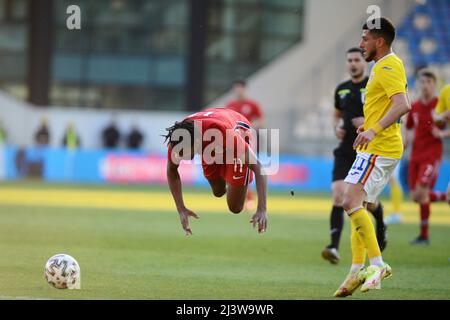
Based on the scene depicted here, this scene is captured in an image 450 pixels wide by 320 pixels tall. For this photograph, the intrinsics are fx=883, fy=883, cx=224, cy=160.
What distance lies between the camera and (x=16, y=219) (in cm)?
1570

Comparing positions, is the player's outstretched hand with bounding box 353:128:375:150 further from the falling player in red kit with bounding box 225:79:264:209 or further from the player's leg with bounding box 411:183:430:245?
the falling player in red kit with bounding box 225:79:264:209

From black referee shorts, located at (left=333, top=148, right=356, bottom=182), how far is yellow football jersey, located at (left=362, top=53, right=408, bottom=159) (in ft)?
9.36

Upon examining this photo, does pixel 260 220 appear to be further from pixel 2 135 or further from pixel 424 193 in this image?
pixel 2 135

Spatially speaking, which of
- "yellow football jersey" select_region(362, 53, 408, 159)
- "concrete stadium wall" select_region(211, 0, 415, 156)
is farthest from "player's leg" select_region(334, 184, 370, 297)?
"concrete stadium wall" select_region(211, 0, 415, 156)

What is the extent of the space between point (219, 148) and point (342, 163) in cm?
340

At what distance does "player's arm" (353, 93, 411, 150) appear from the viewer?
27.0 feet

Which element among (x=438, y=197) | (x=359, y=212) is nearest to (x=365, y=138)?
(x=359, y=212)

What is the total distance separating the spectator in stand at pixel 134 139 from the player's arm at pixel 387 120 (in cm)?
2699

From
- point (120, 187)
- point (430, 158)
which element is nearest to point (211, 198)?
point (120, 187)

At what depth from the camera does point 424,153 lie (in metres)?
14.3

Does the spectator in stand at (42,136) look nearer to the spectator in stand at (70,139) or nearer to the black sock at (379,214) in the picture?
the spectator in stand at (70,139)

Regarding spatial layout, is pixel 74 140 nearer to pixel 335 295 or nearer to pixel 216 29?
pixel 216 29

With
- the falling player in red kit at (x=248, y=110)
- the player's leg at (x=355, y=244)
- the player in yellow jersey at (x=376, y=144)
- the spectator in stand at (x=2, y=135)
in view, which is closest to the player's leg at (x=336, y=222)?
the player's leg at (x=355, y=244)
